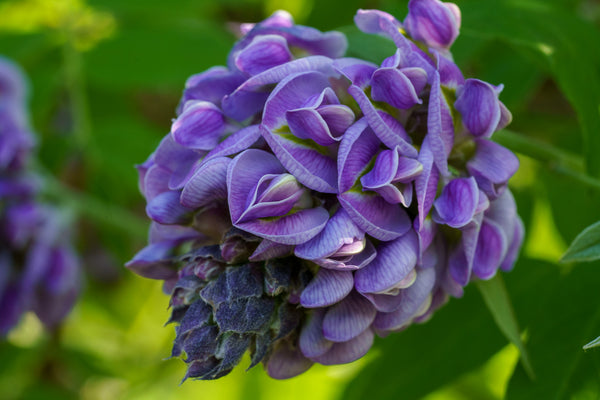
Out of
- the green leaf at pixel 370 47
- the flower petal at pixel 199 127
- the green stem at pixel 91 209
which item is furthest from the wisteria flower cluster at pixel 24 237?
the green leaf at pixel 370 47

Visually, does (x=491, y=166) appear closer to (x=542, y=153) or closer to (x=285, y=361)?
(x=542, y=153)

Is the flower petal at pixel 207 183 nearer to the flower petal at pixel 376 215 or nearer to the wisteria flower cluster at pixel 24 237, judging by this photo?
the flower petal at pixel 376 215

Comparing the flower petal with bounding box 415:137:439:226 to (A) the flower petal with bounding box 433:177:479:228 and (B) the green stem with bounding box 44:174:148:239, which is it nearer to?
(A) the flower petal with bounding box 433:177:479:228

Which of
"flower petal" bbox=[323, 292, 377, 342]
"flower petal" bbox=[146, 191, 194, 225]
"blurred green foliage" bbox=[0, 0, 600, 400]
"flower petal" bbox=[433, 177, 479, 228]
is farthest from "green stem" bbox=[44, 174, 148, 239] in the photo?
"flower petal" bbox=[433, 177, 479, 228]

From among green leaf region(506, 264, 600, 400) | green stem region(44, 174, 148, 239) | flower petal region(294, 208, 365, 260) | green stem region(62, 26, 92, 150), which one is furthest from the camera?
green stem region(62, 26, 92, 150)

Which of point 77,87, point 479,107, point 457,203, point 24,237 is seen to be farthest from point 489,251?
point 77,87
